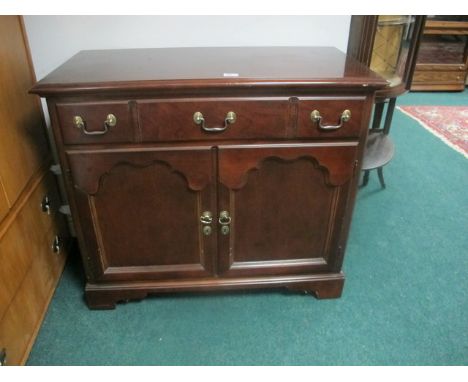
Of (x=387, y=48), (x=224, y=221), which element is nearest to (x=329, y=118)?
(x=224, y=221)

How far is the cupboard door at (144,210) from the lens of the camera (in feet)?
3.37

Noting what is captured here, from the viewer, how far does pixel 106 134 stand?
98 centimetres

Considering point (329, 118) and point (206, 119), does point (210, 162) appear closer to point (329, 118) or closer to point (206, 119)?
point (206, 119)

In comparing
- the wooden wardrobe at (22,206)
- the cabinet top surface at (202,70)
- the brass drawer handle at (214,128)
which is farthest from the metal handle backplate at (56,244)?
the brass drawer handle at (214,128)

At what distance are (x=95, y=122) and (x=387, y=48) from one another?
1247 mm

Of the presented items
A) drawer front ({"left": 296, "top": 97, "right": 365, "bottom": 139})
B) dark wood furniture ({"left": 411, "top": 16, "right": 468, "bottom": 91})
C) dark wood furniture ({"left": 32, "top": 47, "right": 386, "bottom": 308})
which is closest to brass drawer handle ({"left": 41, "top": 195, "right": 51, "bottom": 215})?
dark wood furniture ({"left": 32, "top": 47, "right": 386, "bottom": 308})

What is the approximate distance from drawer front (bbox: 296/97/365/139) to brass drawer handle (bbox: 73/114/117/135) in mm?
491

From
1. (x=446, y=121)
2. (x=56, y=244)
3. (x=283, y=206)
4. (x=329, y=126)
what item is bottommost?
(x=446, y=121)

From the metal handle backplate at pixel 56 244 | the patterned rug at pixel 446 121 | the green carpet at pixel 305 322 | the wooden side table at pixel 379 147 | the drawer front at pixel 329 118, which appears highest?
the drawer front at pixel 329 118

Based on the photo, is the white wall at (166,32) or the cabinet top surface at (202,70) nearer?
the cabinet top surface at (202,70)

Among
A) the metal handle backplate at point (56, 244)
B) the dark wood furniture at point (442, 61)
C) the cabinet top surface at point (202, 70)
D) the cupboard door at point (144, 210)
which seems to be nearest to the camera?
the cabinet top surface at point (202, 70)

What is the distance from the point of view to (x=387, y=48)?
1555mm

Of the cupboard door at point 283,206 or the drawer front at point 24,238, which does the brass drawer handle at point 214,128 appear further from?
the drawer front at point 24,238

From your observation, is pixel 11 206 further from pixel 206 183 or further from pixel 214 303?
pixel 214 303
